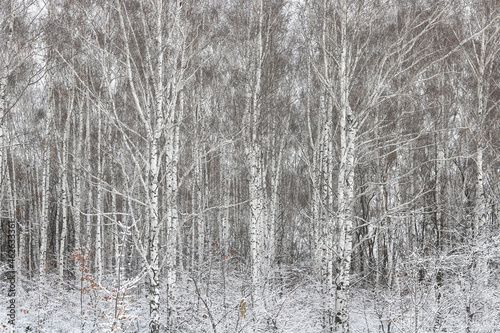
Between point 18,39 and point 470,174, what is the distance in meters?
14.8

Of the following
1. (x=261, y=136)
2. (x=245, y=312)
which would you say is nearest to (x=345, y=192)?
(x=245, y=312)

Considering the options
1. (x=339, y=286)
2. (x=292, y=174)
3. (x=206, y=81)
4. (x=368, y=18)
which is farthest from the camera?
(x=292, y=174)

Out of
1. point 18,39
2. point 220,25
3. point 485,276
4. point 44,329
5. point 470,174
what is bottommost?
point 44,329

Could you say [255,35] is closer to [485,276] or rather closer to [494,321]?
[485,276]

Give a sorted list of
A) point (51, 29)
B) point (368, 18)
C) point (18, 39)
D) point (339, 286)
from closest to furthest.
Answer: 1. point (339, 286)
2. point (368, 18)
3. point (18, 39)
4. point (51, 29)

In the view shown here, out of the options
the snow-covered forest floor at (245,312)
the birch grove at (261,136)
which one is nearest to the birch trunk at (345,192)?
the birch grove at (261,136)

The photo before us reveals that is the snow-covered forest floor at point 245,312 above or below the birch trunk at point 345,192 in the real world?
below

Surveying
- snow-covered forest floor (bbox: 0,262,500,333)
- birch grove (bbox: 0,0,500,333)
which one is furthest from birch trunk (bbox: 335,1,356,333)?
snow-covered forest floor (bbox: 0,262,500,333)

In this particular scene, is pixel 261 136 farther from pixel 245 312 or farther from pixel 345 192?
pixel 245 312

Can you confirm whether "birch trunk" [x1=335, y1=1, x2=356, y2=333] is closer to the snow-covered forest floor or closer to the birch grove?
the birch grove

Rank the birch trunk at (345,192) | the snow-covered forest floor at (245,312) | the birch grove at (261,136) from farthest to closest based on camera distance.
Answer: the snow-covered forest floor at (245,312), the birch trunk at (345,192), the birch grove at (261,136)

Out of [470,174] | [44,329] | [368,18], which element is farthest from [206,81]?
[470,174]

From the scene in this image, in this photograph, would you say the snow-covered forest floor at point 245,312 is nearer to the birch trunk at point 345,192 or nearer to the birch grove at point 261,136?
the birch grove at point 261,136

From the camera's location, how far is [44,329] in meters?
8.92
